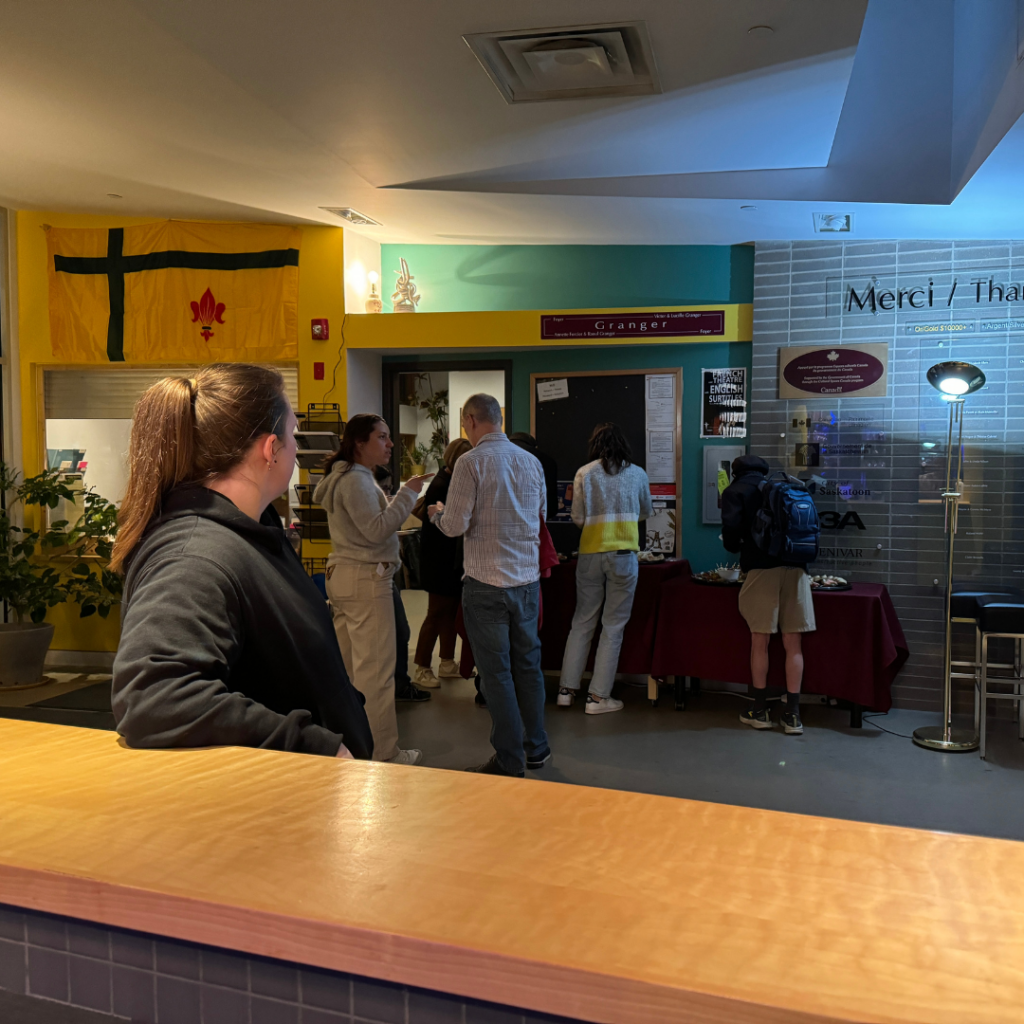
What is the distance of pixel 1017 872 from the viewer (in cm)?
84

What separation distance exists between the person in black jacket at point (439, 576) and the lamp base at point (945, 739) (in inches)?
106

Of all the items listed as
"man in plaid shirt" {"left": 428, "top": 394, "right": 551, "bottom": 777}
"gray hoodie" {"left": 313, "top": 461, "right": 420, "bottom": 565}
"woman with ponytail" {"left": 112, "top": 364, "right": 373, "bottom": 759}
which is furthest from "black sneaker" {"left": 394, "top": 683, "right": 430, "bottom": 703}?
"woman with ponytail" {"left": 112, "top": 364, "right": 373, "bottom": 759}

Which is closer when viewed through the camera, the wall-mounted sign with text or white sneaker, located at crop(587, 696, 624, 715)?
white sneaker, located at crop(587, 696, 624, 715)

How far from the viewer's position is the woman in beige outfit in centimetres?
400

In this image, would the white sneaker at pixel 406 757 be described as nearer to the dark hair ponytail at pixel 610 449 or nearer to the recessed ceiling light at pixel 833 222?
the dark hair ponytail at pixel 610 449

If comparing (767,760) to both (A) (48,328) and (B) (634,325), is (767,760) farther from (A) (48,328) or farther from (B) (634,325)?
(A) (48,328)

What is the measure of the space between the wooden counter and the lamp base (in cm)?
428

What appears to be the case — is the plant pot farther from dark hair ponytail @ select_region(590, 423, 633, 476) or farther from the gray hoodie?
dark hair ponytail @ select_region(590, 423, 633, 476)

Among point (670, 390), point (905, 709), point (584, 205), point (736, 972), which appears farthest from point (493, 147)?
point (736, 972)

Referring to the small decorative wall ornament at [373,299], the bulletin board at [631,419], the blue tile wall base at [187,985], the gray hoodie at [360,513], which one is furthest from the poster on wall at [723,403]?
the blue tile wall base at [187,985]

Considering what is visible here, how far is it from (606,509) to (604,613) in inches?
24.8

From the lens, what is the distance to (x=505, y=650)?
396cm

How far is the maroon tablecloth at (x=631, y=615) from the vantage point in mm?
5383

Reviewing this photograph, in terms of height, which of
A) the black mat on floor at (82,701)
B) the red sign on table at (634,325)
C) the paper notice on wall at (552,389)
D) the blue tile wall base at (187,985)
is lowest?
the black mat on floor at (82,701)
